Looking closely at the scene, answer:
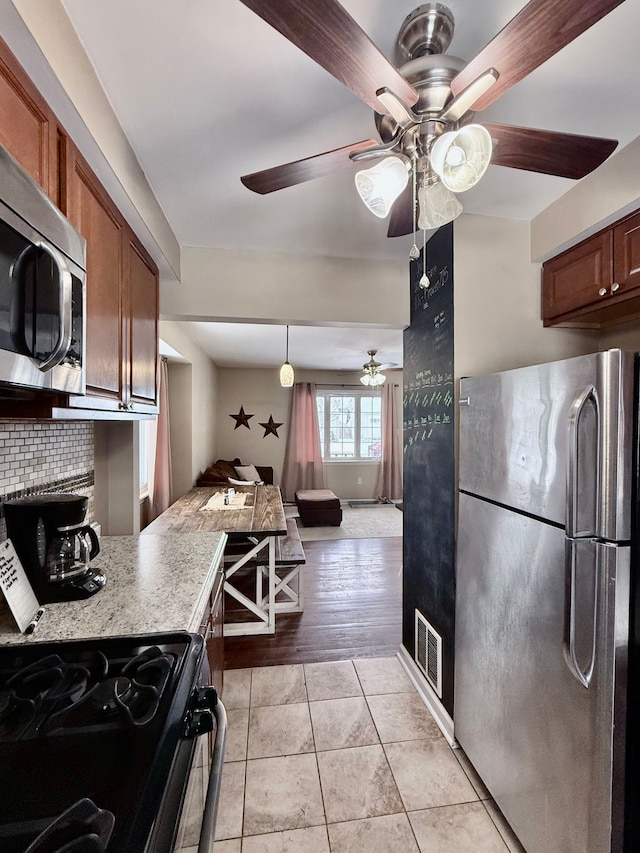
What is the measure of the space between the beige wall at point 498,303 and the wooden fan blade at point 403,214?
0.54 metres

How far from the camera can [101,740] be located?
78 cm

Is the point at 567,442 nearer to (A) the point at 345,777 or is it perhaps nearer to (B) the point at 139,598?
(B) the point at 139,598

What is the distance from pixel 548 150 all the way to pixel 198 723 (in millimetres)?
1667

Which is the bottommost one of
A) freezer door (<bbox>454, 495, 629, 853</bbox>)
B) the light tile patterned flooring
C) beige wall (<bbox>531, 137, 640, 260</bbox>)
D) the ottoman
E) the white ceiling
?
the light tile patterned flooring

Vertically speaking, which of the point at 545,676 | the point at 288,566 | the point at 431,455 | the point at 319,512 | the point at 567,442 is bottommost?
the point at 319,512

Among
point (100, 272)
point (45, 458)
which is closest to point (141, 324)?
point (100, 272)

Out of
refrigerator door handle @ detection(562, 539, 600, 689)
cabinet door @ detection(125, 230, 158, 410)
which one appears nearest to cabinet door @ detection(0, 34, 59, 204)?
cabinet door @ detection(125, 230, 158, 410)

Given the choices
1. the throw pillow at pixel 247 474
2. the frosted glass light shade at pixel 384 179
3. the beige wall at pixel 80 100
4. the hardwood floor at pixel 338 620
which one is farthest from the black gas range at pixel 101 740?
the throw pillow at pixel 247 474

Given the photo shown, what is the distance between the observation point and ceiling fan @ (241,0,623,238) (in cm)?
73

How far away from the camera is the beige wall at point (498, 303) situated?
1.96 meters

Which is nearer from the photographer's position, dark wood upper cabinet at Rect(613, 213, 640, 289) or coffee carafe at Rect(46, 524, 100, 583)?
coffee carafe at Rect(46, 524, 100, 583)

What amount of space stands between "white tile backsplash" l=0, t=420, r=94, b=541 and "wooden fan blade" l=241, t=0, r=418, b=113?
137 centimetres

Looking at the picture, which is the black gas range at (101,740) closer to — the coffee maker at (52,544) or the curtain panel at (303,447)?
the coffee maker at (52,544)

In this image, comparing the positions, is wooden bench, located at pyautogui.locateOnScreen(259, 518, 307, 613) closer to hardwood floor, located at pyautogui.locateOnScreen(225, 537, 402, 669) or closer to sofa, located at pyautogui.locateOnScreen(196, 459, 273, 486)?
hardwood floor, located at pyautogui.locateOnScreen(225, 537, 402, 669)
